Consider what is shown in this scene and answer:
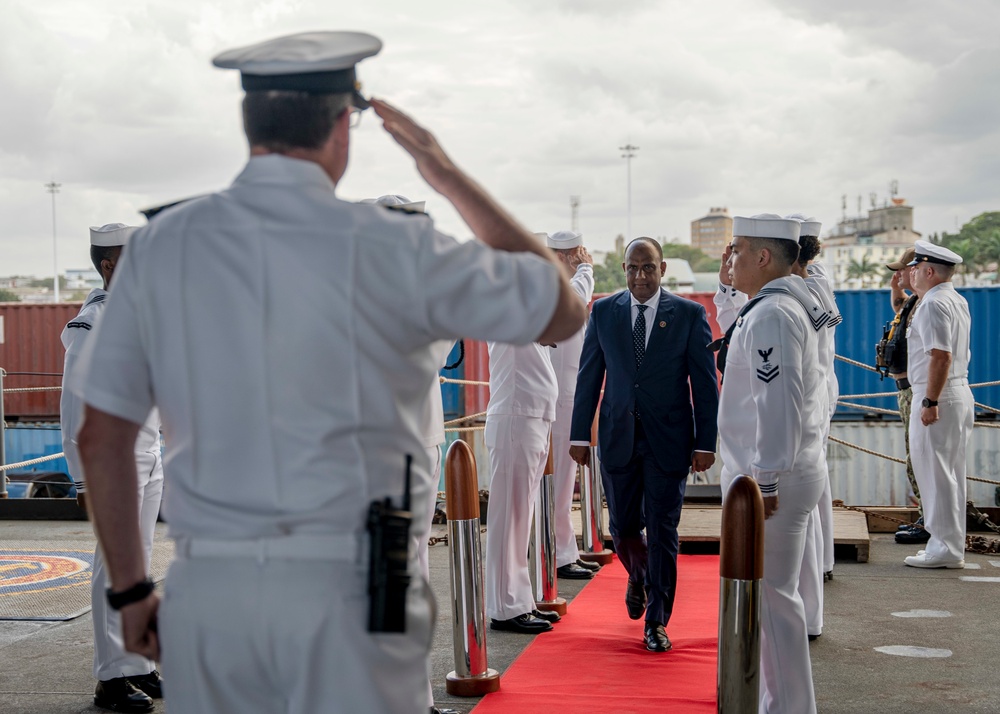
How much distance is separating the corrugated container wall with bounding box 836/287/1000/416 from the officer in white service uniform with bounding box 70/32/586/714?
15273 millimetres

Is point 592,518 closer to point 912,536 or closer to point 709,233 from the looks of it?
point 912,536

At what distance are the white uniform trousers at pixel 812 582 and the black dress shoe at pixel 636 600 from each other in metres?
0.83

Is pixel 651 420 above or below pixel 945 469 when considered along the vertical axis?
above

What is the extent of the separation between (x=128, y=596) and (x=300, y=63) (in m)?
1.05

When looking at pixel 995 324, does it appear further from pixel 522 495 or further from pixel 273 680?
pixel 273 680

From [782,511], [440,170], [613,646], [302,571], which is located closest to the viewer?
[302,571]

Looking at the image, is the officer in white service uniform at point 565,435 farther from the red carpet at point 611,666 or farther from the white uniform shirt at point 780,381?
the white uniform shirt at point 780,381

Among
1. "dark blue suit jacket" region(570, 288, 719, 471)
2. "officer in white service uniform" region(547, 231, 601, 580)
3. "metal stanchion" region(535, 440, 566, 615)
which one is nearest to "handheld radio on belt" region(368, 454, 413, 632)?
"dark blue suit jacket" region(570, 288, 719, 471)

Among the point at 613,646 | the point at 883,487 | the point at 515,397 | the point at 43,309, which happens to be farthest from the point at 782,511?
the point at 43,309

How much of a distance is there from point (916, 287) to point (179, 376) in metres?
6.97

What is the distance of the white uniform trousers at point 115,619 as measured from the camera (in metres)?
4.53

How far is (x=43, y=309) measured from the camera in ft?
73.7

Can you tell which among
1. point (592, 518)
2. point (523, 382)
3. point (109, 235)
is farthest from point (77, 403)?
point (592, 518)

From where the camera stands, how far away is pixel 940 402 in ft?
25.7
